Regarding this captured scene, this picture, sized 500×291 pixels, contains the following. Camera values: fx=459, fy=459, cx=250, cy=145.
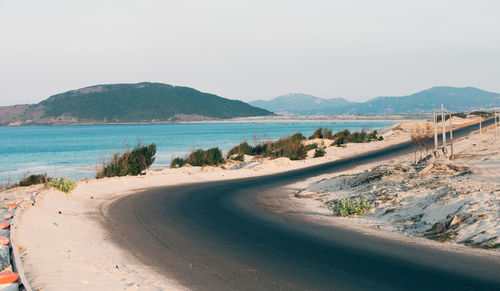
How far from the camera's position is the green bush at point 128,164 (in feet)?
77.9

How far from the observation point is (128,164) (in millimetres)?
25562

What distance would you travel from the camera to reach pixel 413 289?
19.8 ft

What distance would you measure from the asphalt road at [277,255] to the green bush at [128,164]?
1132cm

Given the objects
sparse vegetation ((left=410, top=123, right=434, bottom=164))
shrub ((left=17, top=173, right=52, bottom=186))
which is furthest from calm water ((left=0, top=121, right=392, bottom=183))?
sparse vegetation ((left=410, top=123, right=434, bottom=164))

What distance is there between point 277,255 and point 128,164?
19.1 metres

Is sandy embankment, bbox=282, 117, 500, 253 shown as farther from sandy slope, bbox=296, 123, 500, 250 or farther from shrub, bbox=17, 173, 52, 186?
shrub, bbox=17, 173, 52, 186

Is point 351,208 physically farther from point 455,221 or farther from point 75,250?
point 75,250

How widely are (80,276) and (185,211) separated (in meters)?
6.39

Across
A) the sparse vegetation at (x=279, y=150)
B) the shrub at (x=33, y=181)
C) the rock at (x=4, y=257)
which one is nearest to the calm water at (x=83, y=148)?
the shrub at (x=33, y=181)

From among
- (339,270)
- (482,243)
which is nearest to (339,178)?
(482,243)

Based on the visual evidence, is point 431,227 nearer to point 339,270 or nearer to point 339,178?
point 339,270

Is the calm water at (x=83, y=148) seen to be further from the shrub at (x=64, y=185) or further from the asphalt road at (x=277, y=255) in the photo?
the asphalt road at (x=277, y=255)

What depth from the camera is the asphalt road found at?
6.41 metres

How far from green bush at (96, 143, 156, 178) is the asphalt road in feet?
37.1
